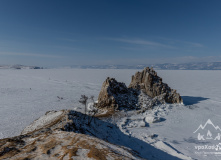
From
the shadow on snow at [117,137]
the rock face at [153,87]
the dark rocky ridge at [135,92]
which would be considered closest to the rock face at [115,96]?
the dark rocky ridge at [135,92]

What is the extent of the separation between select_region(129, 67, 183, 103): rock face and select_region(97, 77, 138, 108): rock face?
3084 mm

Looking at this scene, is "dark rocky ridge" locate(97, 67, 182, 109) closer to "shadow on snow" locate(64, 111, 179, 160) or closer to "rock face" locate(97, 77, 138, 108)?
"rock face" locate(97, 77, 138, 108)

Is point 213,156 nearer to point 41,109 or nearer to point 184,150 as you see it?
point 184,150

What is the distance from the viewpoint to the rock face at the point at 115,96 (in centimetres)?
2814

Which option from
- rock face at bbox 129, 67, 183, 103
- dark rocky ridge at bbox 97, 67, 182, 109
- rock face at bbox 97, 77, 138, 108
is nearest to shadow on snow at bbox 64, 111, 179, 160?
rock face at bbox 97, 77, 138, 108

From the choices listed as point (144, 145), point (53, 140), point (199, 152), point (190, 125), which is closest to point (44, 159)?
point (53, 140)

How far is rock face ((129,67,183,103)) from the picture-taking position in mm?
31609

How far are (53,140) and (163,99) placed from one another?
91.7 feet

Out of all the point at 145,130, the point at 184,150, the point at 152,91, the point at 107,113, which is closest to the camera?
the point at 184,150

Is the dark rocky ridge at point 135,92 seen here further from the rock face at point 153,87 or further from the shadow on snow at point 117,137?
the shadow on snow at point 117,137

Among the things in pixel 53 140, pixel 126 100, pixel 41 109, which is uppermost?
pixel 53 140

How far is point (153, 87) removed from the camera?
32.9 meters

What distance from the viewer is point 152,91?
32.8 metres

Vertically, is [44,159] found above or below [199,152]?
A: above
